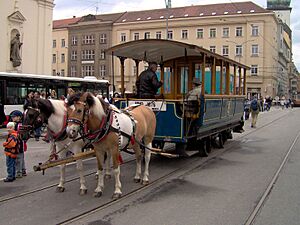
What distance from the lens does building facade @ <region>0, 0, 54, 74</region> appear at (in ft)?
106

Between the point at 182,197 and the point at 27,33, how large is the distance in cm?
3214

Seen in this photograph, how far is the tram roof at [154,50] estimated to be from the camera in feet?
31.8

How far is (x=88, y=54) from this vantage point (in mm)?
76312

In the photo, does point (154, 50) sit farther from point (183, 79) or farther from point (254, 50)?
point (254, 50)

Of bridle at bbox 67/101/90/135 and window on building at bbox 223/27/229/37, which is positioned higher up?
window on building at bbox 223/27/229/37

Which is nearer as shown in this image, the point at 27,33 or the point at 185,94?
the point at 185,94

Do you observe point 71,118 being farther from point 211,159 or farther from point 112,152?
point 211,159

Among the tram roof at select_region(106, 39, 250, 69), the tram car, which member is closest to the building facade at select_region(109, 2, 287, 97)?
the tram car

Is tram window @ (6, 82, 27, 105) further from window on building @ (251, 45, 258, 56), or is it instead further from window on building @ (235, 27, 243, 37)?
window on building @ (251, 45, 258, 56)

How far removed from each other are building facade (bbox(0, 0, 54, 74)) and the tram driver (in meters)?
24.9

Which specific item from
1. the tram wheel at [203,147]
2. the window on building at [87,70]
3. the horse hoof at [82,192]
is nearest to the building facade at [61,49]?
the window on building at [87,70]

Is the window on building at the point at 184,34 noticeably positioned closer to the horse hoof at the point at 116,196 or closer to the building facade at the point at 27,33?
the building facade at the point at 27,33

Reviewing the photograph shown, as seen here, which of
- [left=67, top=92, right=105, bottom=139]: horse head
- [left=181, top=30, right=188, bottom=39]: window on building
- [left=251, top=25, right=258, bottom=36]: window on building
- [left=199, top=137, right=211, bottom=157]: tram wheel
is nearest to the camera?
[left=67, top=92, right=105, bottom=139]: horse head

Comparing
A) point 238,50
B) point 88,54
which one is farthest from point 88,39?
point 238,50
